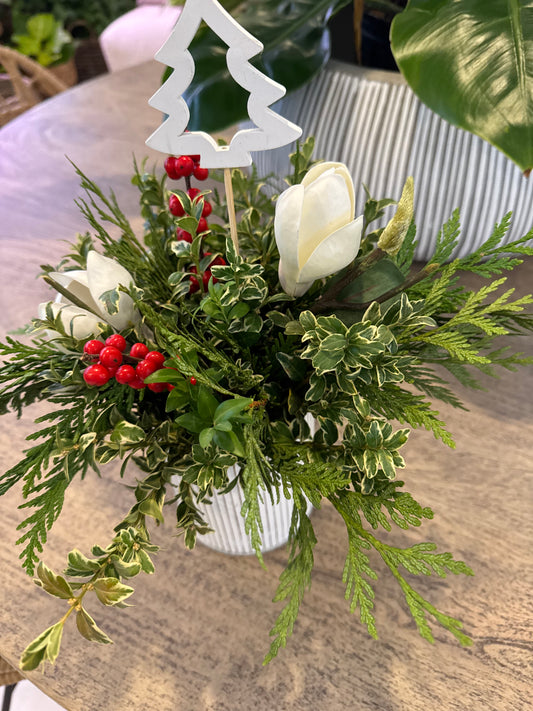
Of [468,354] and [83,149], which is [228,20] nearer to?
[468,354]

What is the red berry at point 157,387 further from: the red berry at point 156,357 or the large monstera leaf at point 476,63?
the large monstera leaf at point 476,63

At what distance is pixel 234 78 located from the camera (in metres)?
0.34

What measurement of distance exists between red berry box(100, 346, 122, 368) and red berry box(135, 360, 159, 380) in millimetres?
13

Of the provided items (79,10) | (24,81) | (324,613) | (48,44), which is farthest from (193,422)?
(79,10)

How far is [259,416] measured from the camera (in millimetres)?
369

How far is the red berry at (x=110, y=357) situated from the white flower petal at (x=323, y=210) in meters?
0.13

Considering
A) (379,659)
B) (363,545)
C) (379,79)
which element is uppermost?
(379,79)

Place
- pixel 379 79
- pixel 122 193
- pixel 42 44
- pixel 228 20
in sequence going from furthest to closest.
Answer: pixel 42 44
pixel 122 193
pixel 379 79
pixel 228 20

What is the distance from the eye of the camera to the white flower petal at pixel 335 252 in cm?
34

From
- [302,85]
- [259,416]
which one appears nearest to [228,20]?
[259,416]

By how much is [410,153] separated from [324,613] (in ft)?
1.59

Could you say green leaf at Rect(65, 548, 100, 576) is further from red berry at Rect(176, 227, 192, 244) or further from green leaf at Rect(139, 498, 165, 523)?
red berry at Rect(176, 227, 192, 244)

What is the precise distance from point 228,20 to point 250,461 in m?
0.24

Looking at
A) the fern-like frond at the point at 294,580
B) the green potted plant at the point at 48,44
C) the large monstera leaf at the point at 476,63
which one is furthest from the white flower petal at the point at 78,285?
the green potted plant at the point at 48,44
